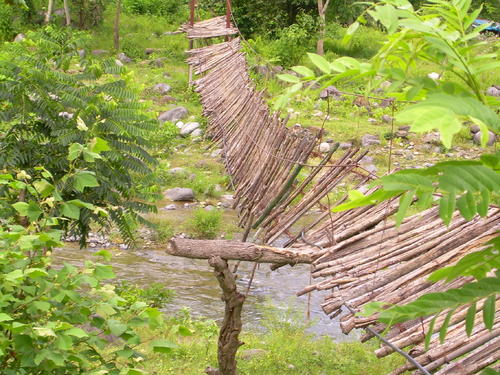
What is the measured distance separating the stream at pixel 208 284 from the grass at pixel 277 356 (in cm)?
58

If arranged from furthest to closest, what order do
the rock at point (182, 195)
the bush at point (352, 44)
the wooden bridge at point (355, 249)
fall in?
the bush at point (352, 44) → the rock at point (182, 195) → the wooden bridge at point (355, 249)

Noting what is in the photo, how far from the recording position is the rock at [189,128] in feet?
43.9

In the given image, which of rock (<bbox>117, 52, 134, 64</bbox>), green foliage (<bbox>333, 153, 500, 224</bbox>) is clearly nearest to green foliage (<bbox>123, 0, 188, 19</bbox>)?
rock (<bbox>117, 52, 134, 64</bbox>)

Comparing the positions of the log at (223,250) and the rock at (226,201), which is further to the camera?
the rock at (226,201)

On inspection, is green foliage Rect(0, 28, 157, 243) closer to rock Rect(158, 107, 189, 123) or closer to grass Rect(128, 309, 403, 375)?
grass Rect(128, 309, 403, 375)

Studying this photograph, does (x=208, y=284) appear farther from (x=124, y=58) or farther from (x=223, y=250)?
(x=124, y=58)

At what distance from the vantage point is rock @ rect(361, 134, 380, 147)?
12742 millimetres

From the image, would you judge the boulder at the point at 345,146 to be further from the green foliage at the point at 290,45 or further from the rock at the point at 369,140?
the green foliage at the point at 290,45

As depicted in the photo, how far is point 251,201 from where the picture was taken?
532 cm

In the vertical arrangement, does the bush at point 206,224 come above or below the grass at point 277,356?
below

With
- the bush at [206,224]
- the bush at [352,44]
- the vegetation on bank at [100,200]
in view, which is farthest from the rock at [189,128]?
the bush at [352,44]

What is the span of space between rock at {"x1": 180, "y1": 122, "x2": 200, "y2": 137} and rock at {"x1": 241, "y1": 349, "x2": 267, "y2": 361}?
8105 millimetres

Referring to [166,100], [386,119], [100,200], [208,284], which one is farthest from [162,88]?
[100,200]

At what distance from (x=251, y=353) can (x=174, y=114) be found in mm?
9020
